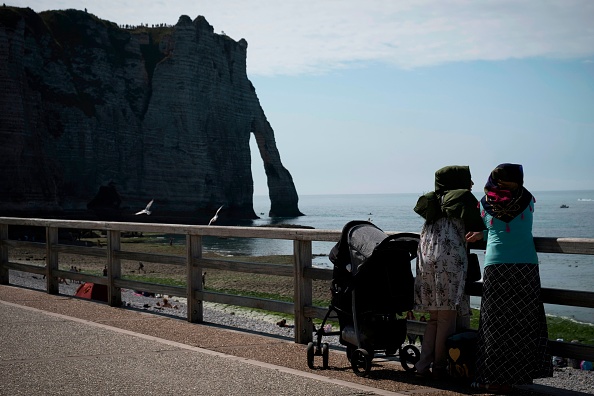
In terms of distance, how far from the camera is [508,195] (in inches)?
214

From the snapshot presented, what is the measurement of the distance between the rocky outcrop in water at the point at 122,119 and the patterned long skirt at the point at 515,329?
65.7 metres

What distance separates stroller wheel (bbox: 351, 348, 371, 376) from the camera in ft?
19.5

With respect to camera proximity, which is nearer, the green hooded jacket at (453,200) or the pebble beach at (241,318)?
the green hooded jacket at (453,200)

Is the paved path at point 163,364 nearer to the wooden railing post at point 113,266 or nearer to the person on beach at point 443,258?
the person on beach at point 443,258

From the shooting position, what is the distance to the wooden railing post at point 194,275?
8.97 m

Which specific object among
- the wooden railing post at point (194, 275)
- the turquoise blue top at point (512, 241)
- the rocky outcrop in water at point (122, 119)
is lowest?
the wooden railing post at point (194, 275)

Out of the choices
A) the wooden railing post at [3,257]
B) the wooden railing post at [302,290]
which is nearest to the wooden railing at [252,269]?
the wooden railing post at [302,290]

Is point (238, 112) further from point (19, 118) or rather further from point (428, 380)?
point (428, 380)

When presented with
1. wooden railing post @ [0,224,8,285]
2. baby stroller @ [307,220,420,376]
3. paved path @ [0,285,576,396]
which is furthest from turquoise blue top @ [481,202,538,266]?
wooden railing post @ [0,224,8,285]

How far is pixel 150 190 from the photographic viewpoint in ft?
302

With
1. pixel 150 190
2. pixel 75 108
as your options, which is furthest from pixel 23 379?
pixel 150 190

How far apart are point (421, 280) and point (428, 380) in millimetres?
759

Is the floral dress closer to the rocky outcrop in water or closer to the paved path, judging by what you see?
the paved path

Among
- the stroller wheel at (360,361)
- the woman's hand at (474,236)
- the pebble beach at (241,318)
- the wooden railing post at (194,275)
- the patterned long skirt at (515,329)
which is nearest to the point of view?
the patterned long skirt at (515,329)
